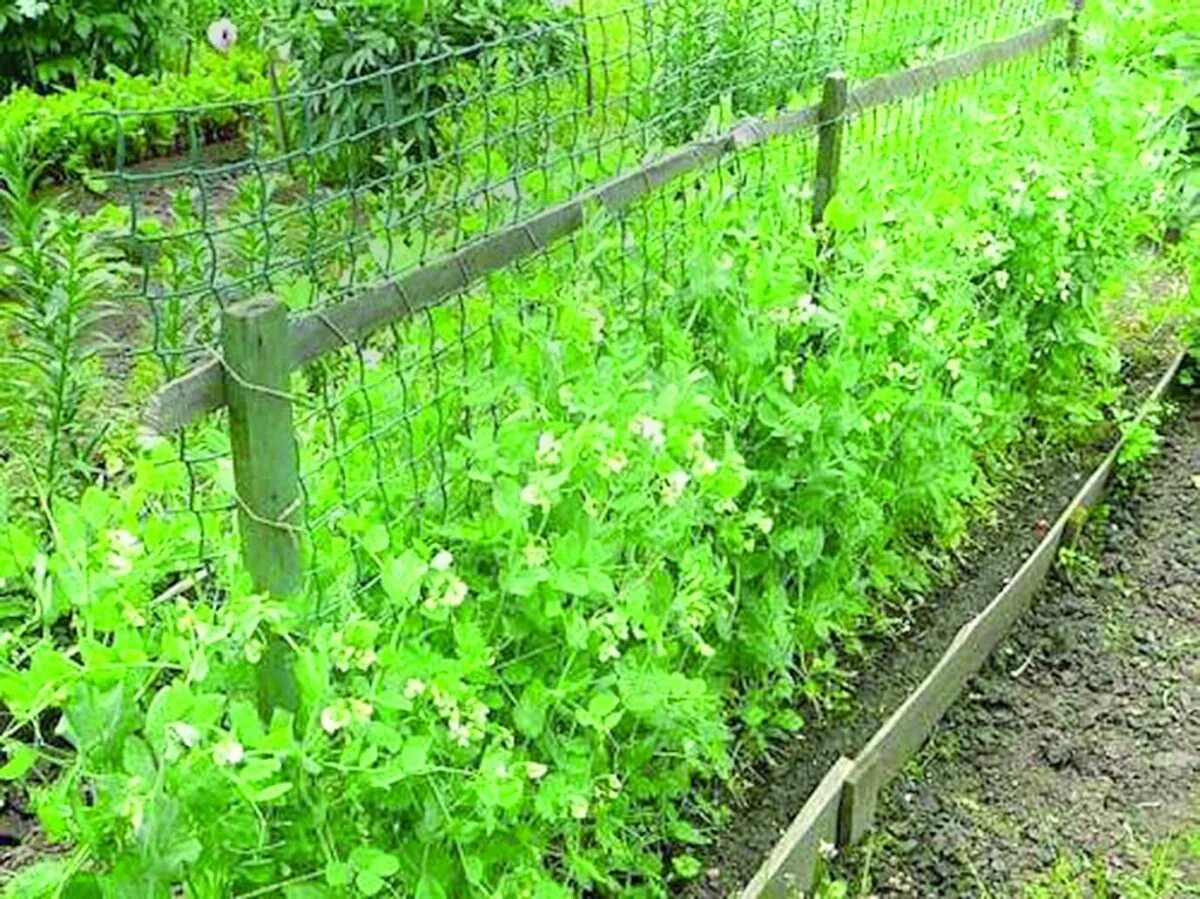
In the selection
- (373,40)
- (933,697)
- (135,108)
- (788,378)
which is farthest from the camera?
(135,108)

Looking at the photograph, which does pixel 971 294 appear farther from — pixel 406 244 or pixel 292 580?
pixel 292 580

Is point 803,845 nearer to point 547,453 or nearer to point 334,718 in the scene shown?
point 547,453

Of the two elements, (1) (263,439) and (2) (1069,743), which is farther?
(2) (1069,743)

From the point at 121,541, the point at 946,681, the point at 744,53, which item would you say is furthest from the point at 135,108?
the point at 121,541

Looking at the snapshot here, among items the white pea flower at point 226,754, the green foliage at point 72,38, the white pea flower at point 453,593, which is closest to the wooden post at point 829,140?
the white pea flower at point 453,593

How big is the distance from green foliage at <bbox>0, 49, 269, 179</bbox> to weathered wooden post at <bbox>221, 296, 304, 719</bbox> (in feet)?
18.1

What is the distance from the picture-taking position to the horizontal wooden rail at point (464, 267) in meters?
1.87

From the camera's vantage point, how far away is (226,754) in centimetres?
172

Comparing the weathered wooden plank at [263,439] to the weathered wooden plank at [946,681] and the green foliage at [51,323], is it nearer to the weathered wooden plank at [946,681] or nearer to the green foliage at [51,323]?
the green foliage at [51,323]

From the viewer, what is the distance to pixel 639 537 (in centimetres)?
244

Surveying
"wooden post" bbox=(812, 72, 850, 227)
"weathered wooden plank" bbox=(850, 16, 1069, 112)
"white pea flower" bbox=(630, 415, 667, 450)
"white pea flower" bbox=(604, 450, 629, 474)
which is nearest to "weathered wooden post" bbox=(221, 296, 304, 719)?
"white pea flower" bbox=(604, 450, 629, 474)

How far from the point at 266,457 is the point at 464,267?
0.58 meters

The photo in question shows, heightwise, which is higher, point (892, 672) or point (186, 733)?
point (186, 733)

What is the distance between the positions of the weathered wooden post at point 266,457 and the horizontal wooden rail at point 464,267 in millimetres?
37
